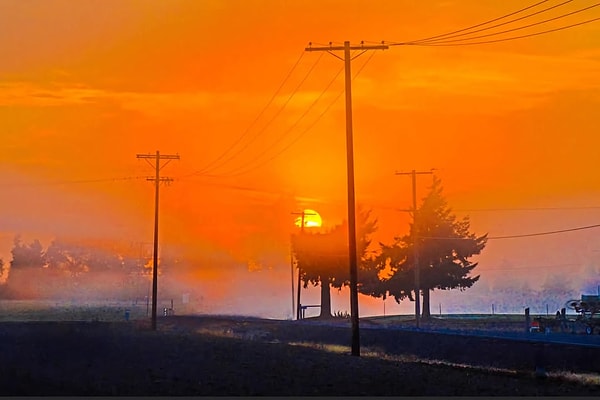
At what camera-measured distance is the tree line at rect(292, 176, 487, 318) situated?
341ft

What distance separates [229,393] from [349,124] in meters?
22.6

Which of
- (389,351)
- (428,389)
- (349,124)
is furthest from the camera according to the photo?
(389,351)

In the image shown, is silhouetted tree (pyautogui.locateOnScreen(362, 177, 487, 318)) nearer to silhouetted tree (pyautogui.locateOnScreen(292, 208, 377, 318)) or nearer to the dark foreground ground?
silhouetted tree (pyautogui.locateOnScreen(292, 208, 377, 318))

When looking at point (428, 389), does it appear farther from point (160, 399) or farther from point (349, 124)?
point (349, 124)

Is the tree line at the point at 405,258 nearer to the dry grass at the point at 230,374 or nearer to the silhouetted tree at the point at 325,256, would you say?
the silhouetted tree at the point at 325,256

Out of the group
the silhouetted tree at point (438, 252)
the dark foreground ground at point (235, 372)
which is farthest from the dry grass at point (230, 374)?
the silhouetted tree at point (438, 252)

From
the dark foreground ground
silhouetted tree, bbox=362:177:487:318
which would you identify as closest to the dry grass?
the dark foreground ground

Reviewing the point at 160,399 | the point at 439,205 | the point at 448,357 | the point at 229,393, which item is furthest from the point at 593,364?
the point at 439,205

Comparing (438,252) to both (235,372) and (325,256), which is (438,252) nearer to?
(325,256)

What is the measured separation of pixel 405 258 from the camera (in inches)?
4225

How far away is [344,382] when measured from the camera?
95.0 feet

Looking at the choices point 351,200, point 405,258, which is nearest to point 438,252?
point 405,258

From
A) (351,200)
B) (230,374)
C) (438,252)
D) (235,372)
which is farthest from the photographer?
(438,252)

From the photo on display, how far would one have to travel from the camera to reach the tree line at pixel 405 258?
104 m
